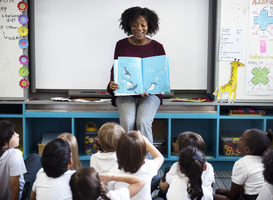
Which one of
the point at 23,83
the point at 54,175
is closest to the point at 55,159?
the point at 54,175

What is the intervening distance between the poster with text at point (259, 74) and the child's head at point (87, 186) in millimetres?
2090

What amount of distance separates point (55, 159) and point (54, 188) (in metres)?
0.12

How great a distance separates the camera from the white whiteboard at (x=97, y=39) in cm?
296

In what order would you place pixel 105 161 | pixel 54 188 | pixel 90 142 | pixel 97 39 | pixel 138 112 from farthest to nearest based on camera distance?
pixel 97 39
pixel 90 142
pixel 138 112
pixel 105 161
pixel 54 188

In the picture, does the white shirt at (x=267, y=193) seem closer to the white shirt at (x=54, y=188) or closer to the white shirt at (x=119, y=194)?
the white shirt at (x=119, y=194)

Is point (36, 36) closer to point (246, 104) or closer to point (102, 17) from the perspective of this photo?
point (102, 17)

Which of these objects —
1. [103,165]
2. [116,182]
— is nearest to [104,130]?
[103,165]

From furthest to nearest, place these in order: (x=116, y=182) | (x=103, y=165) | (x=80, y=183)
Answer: (x=103, y=165) → (x=116, y=182) → (x=80, y=183)

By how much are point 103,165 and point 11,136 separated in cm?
54

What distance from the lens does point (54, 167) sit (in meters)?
1.26

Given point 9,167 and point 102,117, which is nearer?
point 9,167

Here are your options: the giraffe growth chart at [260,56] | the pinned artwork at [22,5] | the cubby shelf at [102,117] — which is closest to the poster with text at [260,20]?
the giraffe growth chart at [260,56]

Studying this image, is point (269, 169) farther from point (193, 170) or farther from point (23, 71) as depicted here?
point (23, 71)

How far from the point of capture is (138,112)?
90.4 inches
